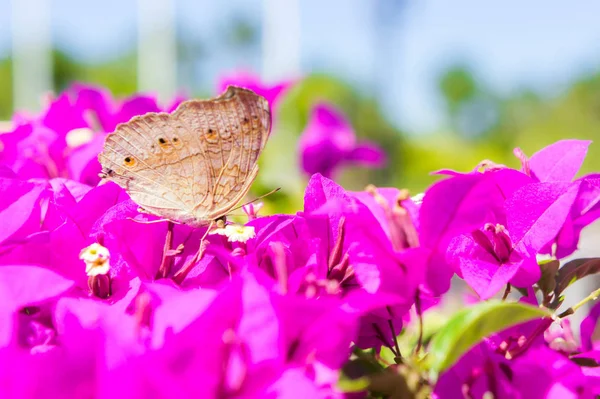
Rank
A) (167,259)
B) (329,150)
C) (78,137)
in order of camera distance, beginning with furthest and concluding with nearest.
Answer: (329,150) < (78,137) < (167,259)

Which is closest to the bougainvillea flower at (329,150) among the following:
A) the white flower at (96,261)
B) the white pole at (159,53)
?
the white flower at (96,261)

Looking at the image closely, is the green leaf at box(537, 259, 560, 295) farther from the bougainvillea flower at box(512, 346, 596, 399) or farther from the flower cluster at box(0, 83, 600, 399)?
the bougainvillea flower at box(512, 346, 596, 399)

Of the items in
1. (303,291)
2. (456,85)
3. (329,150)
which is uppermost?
(303,291)

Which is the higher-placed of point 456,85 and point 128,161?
point 128,161

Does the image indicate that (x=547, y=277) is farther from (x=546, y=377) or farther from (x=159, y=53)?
(x=159, y=53)

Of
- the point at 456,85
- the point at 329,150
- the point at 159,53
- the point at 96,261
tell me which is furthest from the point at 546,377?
the point at 456,85

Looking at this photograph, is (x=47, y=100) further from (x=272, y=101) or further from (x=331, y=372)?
(x=331, y=372)

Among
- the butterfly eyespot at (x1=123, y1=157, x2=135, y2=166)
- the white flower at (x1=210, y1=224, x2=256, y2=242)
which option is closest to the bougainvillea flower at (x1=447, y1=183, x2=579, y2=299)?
the white flower at (x1=210, y1=224, x2=256, y2=242)

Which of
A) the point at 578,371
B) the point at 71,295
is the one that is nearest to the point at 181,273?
the point at 71,295
